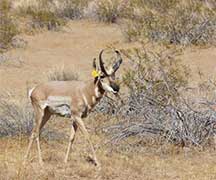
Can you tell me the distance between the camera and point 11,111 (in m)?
12.0

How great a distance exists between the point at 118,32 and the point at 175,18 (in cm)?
321

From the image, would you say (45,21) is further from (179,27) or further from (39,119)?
(39,119)

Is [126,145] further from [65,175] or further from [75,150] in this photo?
[65,175]

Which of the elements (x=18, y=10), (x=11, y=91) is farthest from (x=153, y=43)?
(x=18, y=10)

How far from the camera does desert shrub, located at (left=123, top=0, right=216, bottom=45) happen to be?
23.8 metres

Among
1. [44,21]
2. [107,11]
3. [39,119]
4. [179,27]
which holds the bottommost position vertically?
[39,119]

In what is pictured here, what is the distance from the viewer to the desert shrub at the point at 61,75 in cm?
1719

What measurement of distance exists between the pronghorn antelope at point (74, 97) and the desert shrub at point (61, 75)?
7.46m

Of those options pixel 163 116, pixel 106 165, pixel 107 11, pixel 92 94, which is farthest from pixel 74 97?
pixel 107 11

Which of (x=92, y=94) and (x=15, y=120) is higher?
(x=92, y=94)

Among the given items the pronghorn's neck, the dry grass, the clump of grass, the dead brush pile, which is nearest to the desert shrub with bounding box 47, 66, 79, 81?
the dead brush pile

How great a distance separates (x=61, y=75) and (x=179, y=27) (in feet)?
26.9

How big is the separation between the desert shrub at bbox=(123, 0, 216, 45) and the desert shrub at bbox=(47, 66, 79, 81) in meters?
6.38

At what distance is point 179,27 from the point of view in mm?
24375
